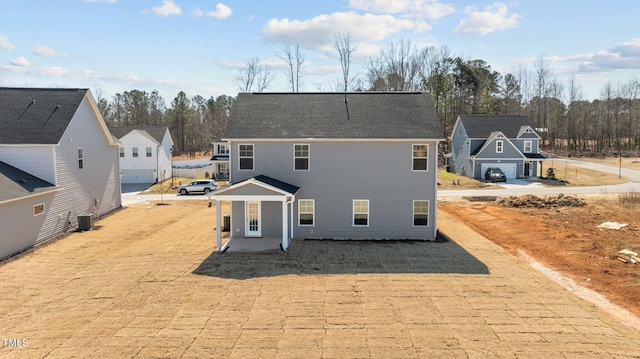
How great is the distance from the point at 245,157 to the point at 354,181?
554cm

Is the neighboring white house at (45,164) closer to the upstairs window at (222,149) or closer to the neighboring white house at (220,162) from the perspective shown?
the neighboring white house at (220,162)

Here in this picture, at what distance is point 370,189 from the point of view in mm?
20500

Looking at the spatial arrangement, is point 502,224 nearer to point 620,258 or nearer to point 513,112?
point 620,258

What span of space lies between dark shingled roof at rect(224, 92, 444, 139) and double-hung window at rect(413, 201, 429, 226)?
10.9 feet

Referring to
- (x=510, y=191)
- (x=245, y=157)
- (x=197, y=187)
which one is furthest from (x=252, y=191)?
(x=510, y=191)

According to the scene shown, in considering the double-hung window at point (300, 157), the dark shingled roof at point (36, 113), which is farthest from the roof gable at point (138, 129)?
the double-hung window at point (300, 157)

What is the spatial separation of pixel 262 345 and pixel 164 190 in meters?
35.0

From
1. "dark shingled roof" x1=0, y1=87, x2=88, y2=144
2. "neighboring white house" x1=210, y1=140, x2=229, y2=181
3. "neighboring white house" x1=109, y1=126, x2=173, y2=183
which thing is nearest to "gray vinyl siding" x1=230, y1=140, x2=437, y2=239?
"dark shingled roof" x1=0, y1=87, x2=88, y2=144

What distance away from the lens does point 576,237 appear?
22.0 meters

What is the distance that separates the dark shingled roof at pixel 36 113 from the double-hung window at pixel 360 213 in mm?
16076

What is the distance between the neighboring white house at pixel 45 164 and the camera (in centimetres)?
1878

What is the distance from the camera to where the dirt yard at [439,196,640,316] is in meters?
15.8

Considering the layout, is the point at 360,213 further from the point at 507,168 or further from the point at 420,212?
the point at 507,168

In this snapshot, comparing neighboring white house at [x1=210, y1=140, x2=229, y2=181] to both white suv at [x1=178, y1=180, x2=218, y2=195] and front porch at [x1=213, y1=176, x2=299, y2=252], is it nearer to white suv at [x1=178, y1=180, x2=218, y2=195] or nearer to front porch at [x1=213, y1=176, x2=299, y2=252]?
white suv at [x1=178, y1=180, x2=218, y2=195]
